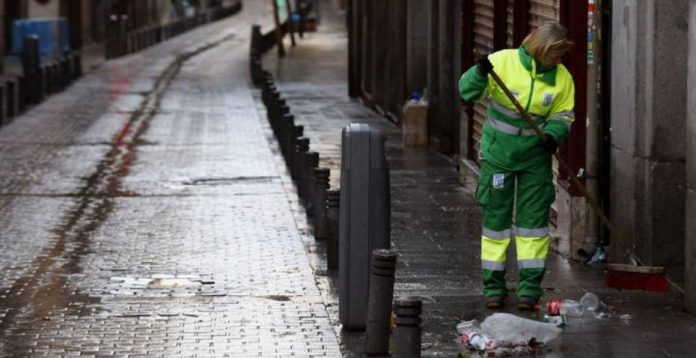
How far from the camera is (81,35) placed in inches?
2467

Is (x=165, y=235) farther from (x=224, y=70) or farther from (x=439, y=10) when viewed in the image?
(x=224, y=70)

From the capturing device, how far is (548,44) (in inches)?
403

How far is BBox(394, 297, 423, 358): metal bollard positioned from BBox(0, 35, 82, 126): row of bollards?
19.3m

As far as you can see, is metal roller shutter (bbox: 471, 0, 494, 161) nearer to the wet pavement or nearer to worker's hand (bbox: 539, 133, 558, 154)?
the wet pavement

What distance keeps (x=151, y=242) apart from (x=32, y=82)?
1820 centimetres

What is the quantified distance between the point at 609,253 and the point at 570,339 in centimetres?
284

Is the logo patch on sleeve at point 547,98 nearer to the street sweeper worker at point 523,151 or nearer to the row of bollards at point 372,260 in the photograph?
the street sweeper worker at point 523,151

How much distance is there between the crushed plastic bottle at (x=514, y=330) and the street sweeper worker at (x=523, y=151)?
3.21 feet

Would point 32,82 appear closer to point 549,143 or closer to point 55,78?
point 55,78

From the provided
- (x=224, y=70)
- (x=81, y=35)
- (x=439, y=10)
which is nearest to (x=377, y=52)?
(x=439, y=10)

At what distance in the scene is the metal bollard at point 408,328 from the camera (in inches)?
336

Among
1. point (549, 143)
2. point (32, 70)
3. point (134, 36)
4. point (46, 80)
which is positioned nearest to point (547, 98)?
point (549, 143)

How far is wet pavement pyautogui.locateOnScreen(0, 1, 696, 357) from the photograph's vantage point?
10.1 meters

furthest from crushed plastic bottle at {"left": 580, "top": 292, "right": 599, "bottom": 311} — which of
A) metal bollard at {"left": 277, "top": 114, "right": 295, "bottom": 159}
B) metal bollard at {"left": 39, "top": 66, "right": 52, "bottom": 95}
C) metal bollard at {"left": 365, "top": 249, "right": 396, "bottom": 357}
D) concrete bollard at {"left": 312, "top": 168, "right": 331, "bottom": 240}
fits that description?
metal bollard at {"left": 39, "top": 66, "right": 52, "bottom": 95}
